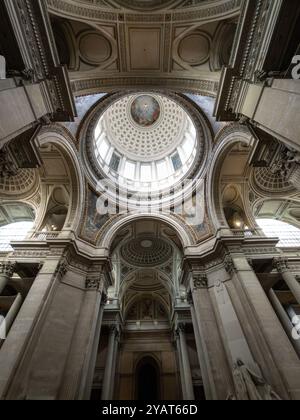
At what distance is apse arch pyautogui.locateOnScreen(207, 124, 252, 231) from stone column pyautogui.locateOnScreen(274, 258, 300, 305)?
274 cm

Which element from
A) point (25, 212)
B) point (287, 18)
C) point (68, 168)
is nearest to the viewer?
point (287, 18)

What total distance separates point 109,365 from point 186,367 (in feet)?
16.3

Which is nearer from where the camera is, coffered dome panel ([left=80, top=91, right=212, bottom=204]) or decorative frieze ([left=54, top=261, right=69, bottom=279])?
decorative frieze ([left=54, top=261, right=69, bottom=279])

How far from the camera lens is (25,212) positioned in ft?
46.4

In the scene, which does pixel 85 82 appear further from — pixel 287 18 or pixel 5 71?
pixel 287 18

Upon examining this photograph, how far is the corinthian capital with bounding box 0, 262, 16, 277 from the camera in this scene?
30.1 feet

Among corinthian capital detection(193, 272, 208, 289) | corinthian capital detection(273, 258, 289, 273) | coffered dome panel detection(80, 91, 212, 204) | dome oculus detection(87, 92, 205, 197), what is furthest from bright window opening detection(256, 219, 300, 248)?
dome oculus detection(87, 92, 205, 197)

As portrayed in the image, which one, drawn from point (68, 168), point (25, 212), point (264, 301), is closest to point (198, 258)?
point (264, 301)

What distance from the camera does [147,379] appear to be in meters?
18.4

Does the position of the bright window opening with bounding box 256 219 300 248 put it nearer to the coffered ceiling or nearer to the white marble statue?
the coffered ceiling

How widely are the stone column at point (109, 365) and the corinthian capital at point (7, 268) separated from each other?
9.05m

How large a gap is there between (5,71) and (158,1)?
4.88 meters

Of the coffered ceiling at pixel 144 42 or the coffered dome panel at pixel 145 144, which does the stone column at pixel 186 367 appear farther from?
the coffered ceiling at pixel 144 42

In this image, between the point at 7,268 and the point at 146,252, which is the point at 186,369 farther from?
the point at 7,268
